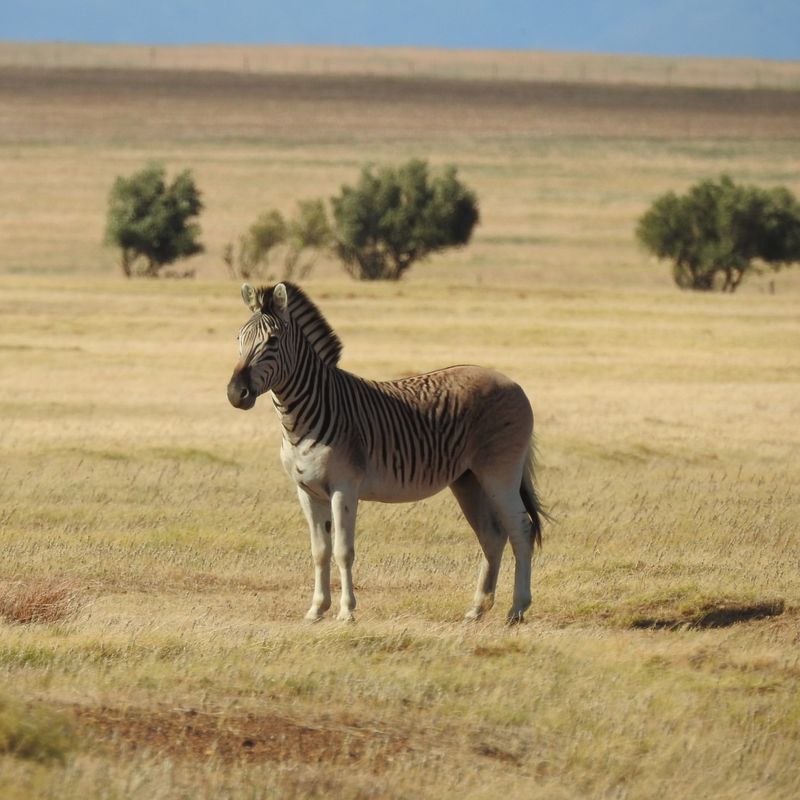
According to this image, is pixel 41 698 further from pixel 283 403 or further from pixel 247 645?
pixel 283 403

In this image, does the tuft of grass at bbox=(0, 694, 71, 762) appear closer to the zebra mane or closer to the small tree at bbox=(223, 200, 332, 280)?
the zebra mane

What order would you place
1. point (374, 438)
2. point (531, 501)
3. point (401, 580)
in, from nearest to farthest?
point (374, 438) < point (531, 501) < point (401, 580)

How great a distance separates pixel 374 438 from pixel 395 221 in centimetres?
6108

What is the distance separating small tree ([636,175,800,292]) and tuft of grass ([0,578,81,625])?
→ 192 ft

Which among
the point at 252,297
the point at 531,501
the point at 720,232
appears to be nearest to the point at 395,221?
the point at 720,232

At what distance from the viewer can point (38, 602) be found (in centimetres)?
1089

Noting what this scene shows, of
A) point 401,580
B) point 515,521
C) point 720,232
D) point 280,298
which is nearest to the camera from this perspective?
point 280,298

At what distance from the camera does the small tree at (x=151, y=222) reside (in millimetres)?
69688

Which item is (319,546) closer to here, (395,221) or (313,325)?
(313,325)

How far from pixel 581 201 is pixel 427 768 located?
108426 millimetres

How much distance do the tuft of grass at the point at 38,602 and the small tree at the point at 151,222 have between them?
59.0m

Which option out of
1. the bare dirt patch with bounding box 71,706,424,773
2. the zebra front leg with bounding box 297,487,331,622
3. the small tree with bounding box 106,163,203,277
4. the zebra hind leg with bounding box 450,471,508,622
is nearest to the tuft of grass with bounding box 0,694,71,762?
the bare dirt patch with bounding box 71,706,424,773

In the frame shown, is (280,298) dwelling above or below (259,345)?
above

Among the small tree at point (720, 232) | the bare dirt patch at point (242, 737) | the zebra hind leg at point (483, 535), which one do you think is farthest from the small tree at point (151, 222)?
the bare dirt patch at point (242, 737)
